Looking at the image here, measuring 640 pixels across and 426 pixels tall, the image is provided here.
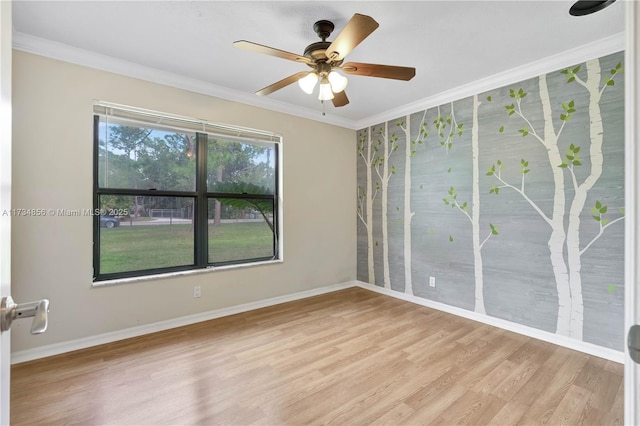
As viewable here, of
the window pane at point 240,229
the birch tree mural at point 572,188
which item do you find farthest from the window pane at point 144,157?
the birch tree mural at point 572,188

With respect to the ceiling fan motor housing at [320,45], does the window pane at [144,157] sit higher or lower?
lower

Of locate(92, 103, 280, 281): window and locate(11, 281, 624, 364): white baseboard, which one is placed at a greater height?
locate(92, 103, 280, 281): window

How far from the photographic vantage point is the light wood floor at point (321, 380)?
1.72 metres

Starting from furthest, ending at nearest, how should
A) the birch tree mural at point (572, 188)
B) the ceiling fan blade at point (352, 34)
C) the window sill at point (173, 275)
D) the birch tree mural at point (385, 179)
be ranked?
the birch tree mural at point (385, 179) → the window sill at point (173, 275) → the birch tree mural at point (572, 188) → the ceiling fan blade at point (352, 34)

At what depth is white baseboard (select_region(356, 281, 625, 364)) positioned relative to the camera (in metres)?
2.35

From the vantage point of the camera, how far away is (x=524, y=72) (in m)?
2.76

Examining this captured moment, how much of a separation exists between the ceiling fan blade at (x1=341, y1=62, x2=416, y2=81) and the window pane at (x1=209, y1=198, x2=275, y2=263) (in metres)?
2.11

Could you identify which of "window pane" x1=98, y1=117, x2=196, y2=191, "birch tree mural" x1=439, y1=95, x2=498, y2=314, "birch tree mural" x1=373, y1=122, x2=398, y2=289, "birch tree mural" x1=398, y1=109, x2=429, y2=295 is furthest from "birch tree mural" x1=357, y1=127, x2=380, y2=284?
"window pane" x1=98, y1=117, x2=196, y2=191

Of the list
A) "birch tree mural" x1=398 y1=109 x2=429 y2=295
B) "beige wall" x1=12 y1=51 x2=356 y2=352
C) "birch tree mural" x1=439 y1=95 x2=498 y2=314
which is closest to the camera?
"beige wall" x1=12 y1=51 x2=356 y2=352

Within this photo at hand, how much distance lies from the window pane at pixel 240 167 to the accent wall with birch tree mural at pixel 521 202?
169cm

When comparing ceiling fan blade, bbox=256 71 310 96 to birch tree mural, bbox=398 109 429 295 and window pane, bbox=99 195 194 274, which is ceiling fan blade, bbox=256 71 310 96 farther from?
birch tree mural, bbox=398 109 429 295

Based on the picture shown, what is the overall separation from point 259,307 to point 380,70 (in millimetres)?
2887

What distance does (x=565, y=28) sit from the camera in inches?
85.8

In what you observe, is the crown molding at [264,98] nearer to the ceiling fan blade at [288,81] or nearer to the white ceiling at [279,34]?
the white ceiling at [279,34]
